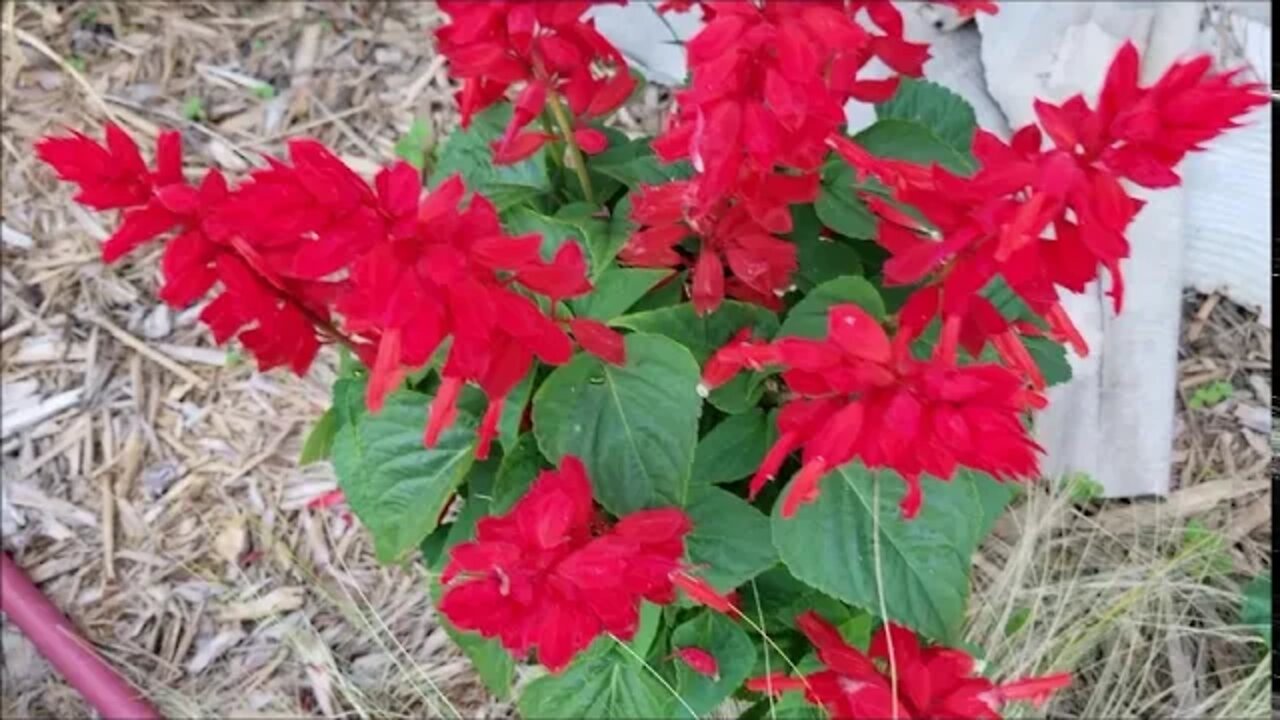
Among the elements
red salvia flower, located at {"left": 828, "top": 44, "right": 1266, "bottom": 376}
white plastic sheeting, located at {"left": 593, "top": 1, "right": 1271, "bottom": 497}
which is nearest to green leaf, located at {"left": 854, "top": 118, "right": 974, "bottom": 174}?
red salvia flower, located at {"left": 828, "top": 44, "right": 1266, "bottom": 376}

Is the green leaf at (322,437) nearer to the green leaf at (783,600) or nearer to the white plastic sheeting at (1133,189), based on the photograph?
the green leaf at (783,600)

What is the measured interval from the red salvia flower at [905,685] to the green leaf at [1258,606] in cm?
59

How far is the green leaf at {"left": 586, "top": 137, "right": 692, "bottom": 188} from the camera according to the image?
98 cm

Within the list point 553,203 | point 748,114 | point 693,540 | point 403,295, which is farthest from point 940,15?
point 403,295

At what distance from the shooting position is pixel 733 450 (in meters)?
0.95

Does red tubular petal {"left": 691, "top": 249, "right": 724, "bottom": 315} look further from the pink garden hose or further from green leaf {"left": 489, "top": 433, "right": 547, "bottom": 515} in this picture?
the pink garden hose

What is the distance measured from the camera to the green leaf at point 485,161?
105cm

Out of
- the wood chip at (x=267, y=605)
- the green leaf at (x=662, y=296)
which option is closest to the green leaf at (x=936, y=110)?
the green leaf at (x=662, y=296)

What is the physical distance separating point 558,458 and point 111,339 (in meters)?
1.03

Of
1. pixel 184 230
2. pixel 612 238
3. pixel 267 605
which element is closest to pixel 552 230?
pixel 612 238

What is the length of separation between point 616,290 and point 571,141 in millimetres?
100

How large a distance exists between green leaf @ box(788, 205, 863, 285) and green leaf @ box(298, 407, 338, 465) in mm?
372

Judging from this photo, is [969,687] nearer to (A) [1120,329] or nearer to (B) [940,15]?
(A) [1120,329]

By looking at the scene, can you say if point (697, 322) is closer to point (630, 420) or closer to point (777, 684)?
point (630, 420)
